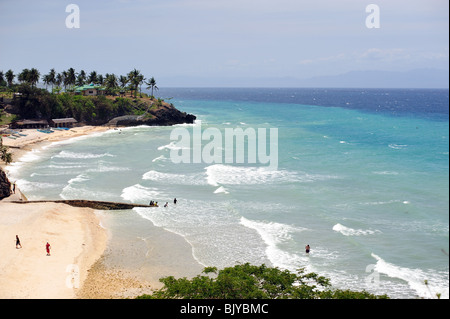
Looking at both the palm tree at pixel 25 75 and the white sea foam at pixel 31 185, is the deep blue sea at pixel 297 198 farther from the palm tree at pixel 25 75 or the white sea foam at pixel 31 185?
the palm tree at pixel 25 75

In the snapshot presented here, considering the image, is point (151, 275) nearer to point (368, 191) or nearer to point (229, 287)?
point (229, 287)

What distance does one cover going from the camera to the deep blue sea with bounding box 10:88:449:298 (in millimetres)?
29859

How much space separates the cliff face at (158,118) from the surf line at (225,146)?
38.9ft

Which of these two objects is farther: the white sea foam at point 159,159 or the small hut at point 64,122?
the small hut at point 64,122

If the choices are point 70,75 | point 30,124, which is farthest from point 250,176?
point 70,75

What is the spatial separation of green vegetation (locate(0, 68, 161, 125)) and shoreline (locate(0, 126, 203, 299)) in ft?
198

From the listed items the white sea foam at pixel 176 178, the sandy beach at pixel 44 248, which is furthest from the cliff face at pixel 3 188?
the white sea foam at pixel 176 178

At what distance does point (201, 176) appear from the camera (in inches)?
2133

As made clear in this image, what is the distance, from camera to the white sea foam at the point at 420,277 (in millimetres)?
25422

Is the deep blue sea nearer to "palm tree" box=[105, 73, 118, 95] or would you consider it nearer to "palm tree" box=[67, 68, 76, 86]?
"palm tree" box=[105, 73, 118, 95]

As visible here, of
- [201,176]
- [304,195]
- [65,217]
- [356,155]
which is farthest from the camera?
[356,155]

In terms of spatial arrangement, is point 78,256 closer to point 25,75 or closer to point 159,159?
point 159,159
